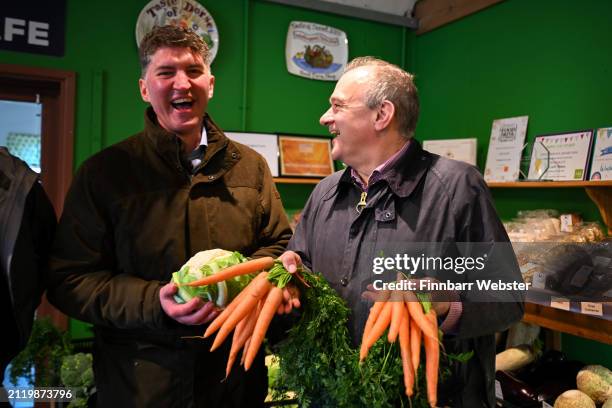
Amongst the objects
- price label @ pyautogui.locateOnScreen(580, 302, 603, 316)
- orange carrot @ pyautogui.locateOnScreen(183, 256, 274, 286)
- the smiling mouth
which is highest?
the smiling mouth

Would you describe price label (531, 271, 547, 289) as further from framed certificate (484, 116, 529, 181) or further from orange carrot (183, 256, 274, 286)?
orange carrot (183, 256, 274, 286)

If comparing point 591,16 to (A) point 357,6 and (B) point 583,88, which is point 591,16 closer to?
(B) point 583,88

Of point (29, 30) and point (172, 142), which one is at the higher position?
point (29, 30)

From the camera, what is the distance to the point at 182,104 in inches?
67.2

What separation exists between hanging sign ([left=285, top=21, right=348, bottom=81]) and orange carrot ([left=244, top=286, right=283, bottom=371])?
2.94 metres

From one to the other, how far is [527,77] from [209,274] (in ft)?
9.23

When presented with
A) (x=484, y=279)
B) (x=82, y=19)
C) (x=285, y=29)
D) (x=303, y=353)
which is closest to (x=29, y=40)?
(x=82, y=19)

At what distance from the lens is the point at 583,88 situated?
296 cm

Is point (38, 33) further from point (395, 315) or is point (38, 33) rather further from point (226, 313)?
point (395, 315)

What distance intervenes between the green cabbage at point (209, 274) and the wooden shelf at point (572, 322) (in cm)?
160

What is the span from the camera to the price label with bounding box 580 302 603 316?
2.04 meters

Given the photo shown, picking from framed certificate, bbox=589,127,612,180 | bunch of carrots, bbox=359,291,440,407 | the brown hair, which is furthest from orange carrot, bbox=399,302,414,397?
framed certificate, bbox=589,127,612,180

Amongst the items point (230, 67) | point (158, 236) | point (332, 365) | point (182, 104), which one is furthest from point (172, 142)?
point (230, 67)

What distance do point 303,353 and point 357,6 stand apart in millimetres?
3550
